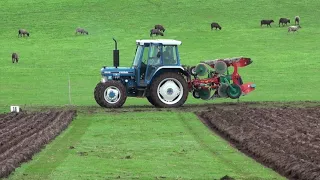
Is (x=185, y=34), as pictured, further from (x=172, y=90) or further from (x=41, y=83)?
(x=172, y=90)

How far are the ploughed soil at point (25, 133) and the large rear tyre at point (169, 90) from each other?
3.29m

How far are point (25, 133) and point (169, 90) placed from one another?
396 inches

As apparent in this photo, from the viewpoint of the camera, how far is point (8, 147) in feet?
70.5

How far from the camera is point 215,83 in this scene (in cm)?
3478

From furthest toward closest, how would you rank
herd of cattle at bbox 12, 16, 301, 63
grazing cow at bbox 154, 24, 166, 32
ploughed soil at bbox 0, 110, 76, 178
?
grazing cow at bbox 154, 24, 166, 32
herd of cattle at bbox 12, 16, 301, 63
ploughed soil at bbox 0, 110, 76, 178

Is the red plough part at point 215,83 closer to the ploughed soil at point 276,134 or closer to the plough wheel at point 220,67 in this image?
the plough wheel at point 220,67

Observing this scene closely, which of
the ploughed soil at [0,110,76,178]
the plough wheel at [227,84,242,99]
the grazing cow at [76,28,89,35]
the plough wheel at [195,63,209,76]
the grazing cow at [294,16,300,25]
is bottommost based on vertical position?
the ploughed soil at [0,110,76,178]

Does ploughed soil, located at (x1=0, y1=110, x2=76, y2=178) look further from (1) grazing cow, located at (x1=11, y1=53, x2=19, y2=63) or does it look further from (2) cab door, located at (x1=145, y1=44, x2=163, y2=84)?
(1) grazing cow, located at (x1=11, y1=53, x2=19, y2=63)

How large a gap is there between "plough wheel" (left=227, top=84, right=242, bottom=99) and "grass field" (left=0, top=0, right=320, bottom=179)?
3.96 m

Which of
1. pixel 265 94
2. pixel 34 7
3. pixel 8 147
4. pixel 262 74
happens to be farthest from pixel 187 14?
pixel 8 147

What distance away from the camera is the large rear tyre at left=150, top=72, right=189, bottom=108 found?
110 ft

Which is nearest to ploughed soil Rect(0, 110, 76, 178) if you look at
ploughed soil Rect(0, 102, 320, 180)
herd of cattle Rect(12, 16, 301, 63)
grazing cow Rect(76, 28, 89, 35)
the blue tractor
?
ploughed soil Rect(0, 102, 320, 180)

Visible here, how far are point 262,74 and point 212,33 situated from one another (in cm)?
2203

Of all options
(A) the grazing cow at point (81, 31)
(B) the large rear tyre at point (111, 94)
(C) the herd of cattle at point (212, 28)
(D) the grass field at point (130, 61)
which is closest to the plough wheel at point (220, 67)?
(B) the large rear tyre at point (111, 94)
